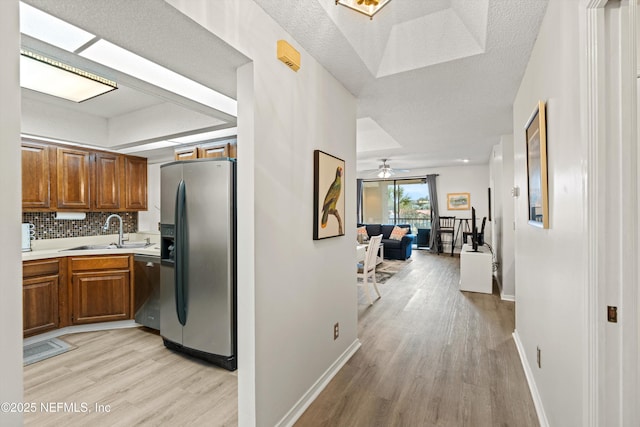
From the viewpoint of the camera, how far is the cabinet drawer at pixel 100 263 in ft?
10.6

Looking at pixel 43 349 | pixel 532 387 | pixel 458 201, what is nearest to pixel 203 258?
pixel 43 349

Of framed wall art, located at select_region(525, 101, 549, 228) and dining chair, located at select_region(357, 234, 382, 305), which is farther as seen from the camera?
dining chair, located at select_region(357, 234, 382, 305)

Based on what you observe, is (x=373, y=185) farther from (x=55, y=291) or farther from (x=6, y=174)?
(x=6, y=174)

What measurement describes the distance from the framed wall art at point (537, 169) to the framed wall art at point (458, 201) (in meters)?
7.09

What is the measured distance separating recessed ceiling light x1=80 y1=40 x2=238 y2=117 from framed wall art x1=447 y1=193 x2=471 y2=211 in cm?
794

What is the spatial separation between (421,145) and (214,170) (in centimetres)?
416

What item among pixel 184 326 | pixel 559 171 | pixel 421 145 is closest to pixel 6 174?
pixel 559 171

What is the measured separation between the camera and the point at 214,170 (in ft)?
8.16

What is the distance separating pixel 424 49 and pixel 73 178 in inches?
161

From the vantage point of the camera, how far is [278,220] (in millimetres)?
1799

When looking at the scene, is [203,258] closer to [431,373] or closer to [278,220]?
[278,220]

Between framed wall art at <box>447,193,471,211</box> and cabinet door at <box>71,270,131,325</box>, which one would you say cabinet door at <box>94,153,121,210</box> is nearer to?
cabinet door at <box>71,270,131,325</box>

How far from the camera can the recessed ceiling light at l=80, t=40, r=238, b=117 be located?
1.70 metres

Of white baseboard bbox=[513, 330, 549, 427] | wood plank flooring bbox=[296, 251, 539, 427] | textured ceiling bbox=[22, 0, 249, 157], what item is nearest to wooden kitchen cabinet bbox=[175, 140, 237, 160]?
textured ceiling bbox=[22, 0, 249, 157]
